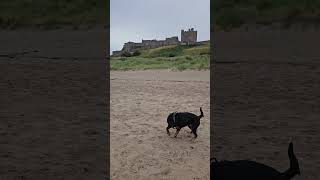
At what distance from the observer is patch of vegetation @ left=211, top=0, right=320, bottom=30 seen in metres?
18.9

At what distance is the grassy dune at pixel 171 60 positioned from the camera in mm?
18016

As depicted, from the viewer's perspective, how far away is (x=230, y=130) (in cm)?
662

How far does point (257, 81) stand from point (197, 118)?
4544 mm

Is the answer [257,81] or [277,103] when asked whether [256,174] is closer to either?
[277,103]

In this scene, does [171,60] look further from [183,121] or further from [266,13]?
[183,121]

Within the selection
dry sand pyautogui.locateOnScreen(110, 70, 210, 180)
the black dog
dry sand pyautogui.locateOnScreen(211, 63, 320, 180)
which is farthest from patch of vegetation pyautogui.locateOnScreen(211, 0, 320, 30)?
the black dog

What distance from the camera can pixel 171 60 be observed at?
20.7 m
